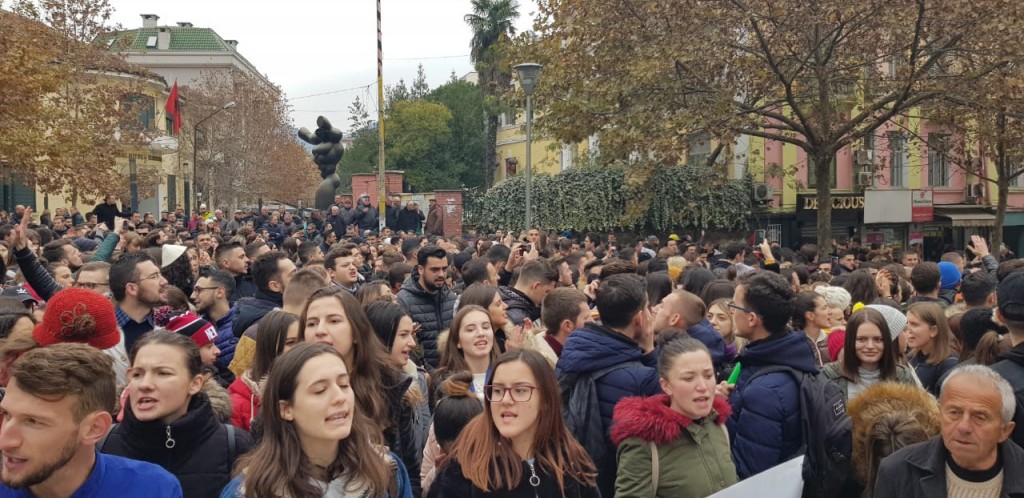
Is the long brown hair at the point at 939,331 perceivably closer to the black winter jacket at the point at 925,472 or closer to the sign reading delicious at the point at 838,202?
the black winter jacket at the point at 925,472

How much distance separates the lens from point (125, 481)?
2984 mm

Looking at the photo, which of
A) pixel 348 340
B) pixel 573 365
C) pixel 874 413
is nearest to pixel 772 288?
pixel 874 413

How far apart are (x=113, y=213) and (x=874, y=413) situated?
16788 millimetres

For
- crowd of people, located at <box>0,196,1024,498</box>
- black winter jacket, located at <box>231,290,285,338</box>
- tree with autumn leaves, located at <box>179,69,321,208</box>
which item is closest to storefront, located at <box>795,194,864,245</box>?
crowd of people, located at <box>0,196,1024,498</box>

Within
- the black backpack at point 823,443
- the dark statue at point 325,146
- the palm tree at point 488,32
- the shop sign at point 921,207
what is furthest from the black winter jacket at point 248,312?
the palm tree at point 488,32

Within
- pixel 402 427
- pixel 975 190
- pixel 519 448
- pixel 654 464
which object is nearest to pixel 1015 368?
pixel 654 464

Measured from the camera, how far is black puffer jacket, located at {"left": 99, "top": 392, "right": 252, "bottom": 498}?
373 centimetres

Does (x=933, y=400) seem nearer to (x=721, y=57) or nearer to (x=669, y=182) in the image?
(x=721, y=57)

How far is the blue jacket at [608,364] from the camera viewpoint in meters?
4.54

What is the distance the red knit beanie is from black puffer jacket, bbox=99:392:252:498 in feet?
2.70

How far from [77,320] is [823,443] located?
3487 mm

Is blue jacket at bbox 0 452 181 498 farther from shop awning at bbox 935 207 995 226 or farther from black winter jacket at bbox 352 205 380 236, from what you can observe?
shop awning at bbox 935 207 995 226

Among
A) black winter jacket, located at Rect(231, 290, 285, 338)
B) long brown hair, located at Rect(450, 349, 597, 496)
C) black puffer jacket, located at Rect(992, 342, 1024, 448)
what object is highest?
black winter jacket, located at Rect(231, 290, 285, 338)

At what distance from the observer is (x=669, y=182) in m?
29.4
